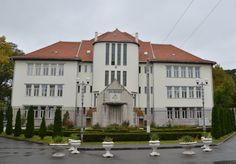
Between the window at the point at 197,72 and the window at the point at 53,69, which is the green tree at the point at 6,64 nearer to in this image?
the window at the point at 53,69

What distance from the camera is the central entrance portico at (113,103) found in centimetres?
4066

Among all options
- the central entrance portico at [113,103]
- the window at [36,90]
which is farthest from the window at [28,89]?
the central entrance portico at [113,103]

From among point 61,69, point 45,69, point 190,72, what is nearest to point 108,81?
point 61,69

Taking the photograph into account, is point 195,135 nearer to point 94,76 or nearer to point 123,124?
point 123,124

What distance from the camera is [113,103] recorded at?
1613 inches

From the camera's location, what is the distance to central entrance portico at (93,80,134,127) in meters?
40.7

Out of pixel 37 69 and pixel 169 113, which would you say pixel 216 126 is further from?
pixel 37 69

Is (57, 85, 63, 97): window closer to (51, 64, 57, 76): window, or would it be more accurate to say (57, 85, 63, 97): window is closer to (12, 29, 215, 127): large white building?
(12, 29, 215, 127): large white building

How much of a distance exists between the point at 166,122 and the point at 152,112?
2710mm

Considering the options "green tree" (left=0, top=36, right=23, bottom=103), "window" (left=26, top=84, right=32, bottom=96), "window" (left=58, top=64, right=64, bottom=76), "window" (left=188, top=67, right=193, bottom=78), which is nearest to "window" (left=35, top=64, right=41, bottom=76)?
"window" (left=26, top=84, right=32, bottom=96)

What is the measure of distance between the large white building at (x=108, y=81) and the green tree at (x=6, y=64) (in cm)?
447

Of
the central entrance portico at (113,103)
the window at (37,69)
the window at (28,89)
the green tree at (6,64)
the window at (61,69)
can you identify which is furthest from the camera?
the green tree at (6,64)

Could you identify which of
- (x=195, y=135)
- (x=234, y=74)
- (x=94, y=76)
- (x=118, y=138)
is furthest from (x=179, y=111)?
(x=234, y=74)

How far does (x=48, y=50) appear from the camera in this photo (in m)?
47.3
